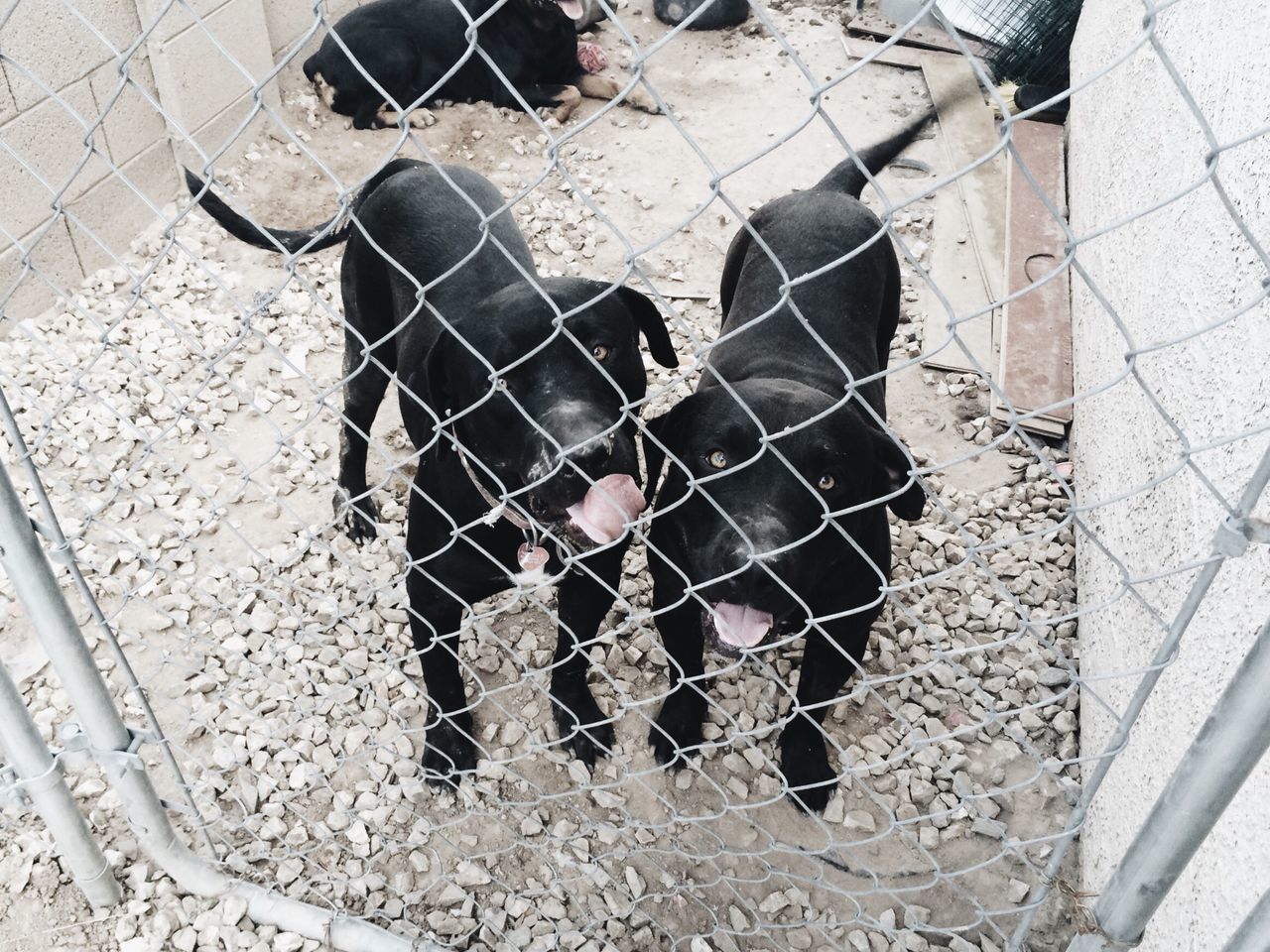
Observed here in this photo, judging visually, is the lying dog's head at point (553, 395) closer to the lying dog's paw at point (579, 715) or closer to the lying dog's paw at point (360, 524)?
the lying dog's paw at point (579, 715)

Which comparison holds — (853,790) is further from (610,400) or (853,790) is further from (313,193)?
(313,193)

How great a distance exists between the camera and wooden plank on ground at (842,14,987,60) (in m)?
6.99

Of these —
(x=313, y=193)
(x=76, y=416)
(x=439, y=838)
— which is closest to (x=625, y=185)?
(x=313, y=193)

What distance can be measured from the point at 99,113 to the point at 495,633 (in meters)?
2.43

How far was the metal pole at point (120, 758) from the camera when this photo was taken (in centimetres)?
187

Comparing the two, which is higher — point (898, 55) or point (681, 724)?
point (681, 724)

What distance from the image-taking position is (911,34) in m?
7.21

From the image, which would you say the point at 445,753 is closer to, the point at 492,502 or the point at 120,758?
the point at 492,502

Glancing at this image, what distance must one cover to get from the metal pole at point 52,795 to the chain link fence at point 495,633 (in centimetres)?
1

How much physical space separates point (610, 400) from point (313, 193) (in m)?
3.79

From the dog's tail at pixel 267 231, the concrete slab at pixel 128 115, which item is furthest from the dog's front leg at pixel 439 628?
the concrete slab at pixel 128 115

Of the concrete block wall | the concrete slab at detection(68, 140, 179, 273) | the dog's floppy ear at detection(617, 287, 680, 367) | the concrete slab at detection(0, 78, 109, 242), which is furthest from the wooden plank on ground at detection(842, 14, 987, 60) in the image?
the dog's floppy ear at detection(617, 287, 680, 367)

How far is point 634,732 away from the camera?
3193mm

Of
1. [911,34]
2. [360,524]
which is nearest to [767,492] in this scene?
[360,524]
